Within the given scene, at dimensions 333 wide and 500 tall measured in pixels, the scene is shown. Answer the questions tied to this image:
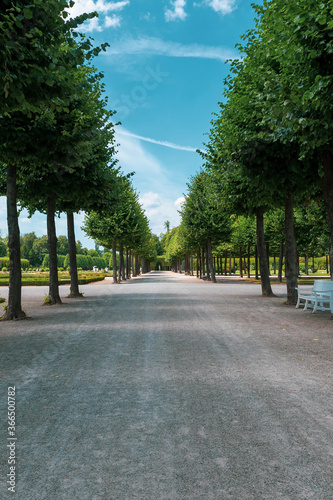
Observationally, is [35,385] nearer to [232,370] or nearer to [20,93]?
[232,370]

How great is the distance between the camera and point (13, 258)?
1057cm

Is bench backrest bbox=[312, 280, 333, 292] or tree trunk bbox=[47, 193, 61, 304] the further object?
tree trunk bbox=[47, 193, 61, 304]

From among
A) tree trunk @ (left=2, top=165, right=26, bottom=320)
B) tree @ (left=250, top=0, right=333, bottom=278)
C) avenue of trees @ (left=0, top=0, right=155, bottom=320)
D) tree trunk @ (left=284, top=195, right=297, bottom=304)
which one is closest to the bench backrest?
tree trunk @ (left=284, top=195, right=297, bottom=304)

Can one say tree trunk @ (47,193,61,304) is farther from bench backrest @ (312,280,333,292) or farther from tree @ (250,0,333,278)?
bench backrest @ (312,280,333,292)

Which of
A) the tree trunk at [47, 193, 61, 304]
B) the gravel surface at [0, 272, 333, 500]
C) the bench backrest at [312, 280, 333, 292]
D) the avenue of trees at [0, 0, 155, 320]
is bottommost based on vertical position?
the gravel surface at [0, 272, 333, 500]

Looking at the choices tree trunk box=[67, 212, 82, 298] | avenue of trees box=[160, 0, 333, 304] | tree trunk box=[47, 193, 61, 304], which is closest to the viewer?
avenue of trees box=[160, 0, 333, 304]

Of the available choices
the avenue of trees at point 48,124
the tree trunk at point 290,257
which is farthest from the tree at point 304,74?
the tree trunk at point 290,257

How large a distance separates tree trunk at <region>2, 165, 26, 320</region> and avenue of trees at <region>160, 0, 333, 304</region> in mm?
6315

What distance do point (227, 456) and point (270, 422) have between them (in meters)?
0.78

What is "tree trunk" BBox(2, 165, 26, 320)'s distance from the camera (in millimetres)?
10367

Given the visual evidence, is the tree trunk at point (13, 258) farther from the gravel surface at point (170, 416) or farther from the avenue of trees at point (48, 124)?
the gravel surface at point (170, 416)

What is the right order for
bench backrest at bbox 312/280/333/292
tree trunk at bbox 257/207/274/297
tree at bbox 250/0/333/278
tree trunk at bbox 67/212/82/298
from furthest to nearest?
tree trunk at bbox 67/212/82/298, tree trunk at bbox 257/207/274/297, bench backrest at bbox 312/280/333/292, tree at bbox 250/0/333/278

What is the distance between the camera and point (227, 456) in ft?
9.33

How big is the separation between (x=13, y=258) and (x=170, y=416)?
27.3 ft
